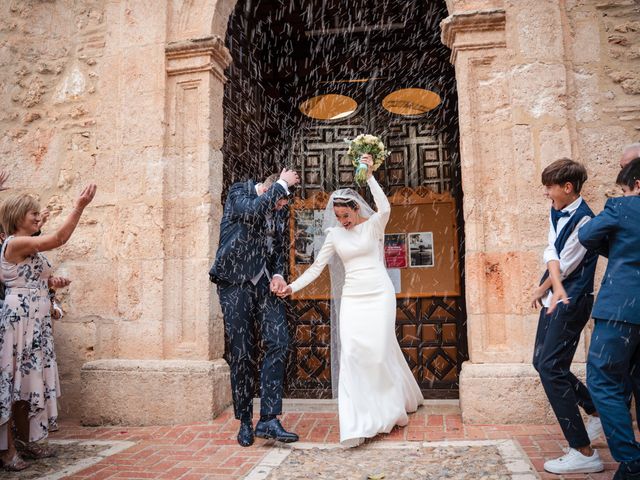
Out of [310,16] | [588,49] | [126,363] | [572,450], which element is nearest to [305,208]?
[310,16]

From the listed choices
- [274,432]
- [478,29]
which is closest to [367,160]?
[478,29]

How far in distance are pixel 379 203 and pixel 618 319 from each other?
2.14 metres

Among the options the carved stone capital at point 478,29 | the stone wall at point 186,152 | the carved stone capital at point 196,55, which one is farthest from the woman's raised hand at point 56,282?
the carved stone capital at point 478,29

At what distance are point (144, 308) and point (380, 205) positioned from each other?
2.49 m

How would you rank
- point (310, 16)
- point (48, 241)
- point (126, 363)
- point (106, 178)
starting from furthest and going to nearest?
point (310, 16) → point (106, 178) → point (126, 363) → point (48, 241)

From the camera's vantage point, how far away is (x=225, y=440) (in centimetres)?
441

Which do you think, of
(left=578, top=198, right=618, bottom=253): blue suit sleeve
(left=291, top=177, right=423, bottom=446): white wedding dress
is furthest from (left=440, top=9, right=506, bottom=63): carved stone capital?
(left=578, top=198, right=618, bottom=253): blue suit sleeve

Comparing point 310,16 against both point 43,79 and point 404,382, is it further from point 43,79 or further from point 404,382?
point 404,382

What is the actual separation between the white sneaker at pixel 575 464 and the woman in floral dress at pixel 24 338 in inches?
139

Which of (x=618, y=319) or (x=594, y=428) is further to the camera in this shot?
(x=594, y=428)

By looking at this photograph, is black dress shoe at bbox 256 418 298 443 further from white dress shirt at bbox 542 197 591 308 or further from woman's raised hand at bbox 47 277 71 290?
white dress shirt at bbox 542 197 591 308

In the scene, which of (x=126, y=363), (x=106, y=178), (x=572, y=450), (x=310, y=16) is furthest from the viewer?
(x=310, y=16)

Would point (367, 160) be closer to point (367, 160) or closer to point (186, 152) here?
point (367, 160)

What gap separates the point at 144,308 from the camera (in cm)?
529
